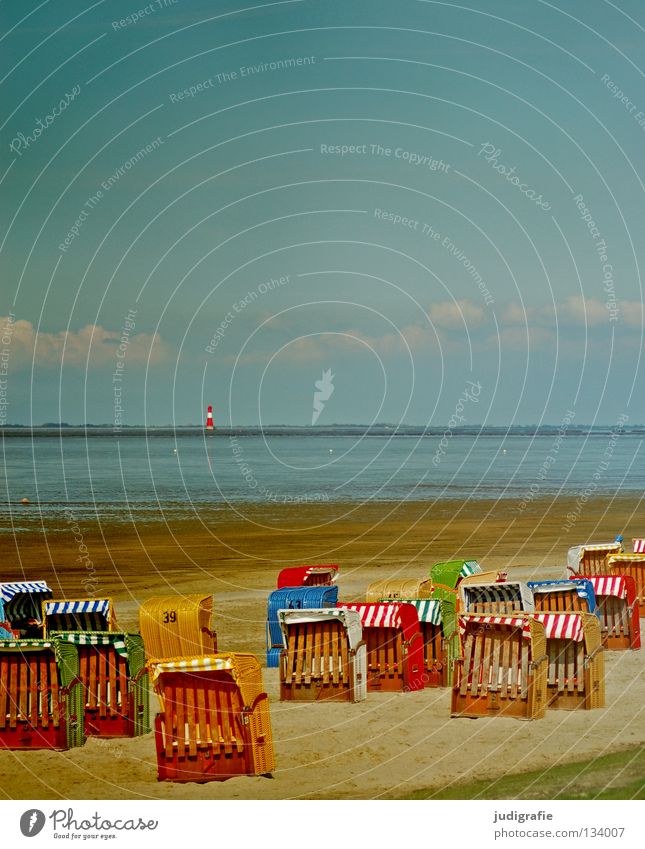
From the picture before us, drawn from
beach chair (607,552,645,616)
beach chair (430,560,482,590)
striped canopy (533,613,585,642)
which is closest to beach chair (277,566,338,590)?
beach chair (430,560,482,590)

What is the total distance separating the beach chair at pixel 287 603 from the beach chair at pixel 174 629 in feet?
4.66

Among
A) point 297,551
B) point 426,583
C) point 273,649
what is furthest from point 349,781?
point 297,551

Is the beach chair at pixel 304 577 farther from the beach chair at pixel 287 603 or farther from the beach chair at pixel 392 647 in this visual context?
the beach chair at pixel 392 647

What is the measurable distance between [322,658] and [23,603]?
27.9 ft

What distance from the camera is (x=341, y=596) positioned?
37312 mm

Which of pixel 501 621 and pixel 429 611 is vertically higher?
pixel 429 611

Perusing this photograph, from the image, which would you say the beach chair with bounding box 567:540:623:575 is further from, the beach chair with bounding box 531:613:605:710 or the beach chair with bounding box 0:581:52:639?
the beach chair with bounding box 0:581:52:639

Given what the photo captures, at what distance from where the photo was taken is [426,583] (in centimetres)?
2848

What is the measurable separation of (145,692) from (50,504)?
53.0m

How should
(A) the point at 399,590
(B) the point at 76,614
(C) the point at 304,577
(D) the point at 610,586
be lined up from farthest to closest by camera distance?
(C) the point at 304,577
(A) the point at 399,590
(D) the point at 610,586
(B) the point at 76,614

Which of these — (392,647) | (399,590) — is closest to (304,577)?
(399,590)

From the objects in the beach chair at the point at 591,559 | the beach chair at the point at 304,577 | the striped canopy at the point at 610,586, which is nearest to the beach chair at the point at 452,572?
the beach chair at the point at 304,577

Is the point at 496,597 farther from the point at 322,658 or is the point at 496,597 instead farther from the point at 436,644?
the point at 322,658
